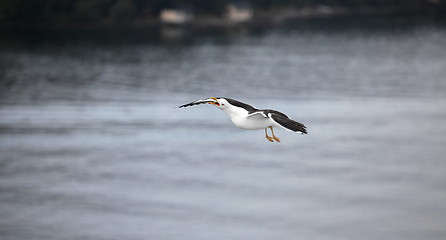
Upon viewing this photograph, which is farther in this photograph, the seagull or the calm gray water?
the calm gray water

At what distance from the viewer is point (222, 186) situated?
110688 millimetres

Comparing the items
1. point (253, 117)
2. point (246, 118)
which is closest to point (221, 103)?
point (246, 118)

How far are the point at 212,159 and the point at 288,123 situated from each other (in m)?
103

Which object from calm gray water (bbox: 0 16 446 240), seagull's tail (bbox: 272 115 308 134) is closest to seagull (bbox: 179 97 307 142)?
seagull's tail (bbox: 272 115 308 134)

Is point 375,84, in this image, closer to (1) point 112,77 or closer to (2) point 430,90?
(2) point 430,90

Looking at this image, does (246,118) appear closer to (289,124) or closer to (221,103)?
(221,103)

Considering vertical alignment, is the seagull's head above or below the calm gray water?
below

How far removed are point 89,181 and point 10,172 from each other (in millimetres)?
12209

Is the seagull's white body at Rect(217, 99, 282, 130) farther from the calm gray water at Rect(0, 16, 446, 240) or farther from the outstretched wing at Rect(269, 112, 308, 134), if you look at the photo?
the calm gray water at Rect(0, 16, 446, 240)

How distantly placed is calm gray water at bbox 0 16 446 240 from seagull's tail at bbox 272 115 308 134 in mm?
70553

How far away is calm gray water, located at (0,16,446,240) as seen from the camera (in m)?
98.4

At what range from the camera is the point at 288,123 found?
2184cm

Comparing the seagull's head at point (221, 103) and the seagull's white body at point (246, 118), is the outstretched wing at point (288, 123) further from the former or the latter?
the seagull's head at point (221, 103)

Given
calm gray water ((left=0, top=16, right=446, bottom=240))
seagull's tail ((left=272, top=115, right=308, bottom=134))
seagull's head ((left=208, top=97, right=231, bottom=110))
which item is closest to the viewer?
seagull's tail ((left=272, top=115, right=308, bottom=134))
